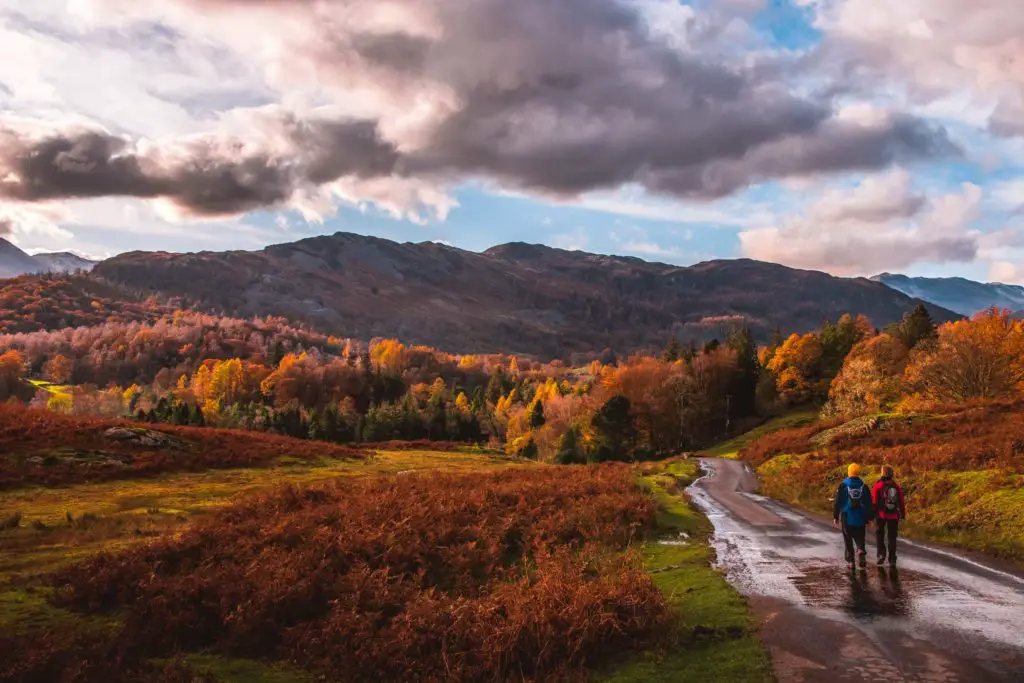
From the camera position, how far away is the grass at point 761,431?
91.6 metres

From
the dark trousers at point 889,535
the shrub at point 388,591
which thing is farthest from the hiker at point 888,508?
the shrub at point 388,591

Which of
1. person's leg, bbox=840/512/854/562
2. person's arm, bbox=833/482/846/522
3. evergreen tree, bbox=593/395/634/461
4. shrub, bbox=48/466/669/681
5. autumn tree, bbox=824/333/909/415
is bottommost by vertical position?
evergreen tree, bbox=593/395/634/461

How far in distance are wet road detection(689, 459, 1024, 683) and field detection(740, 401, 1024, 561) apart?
3089 millimetres

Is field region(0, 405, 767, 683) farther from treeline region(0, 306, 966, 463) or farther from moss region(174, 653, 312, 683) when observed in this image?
treeline region(0, 306, 966, 463)

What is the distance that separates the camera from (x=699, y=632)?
38.8 feet

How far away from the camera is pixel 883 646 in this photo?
10641mm

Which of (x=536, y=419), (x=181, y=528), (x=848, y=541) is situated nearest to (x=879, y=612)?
(x=848, y=541)

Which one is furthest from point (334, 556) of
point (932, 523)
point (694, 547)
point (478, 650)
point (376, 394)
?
point (376, 394)

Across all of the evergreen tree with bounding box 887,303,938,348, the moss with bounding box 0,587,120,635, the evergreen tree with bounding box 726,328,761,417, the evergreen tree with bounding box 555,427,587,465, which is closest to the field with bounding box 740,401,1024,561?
the moss with bounding box 0,587,120,635

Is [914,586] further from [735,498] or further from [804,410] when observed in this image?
[804,410]

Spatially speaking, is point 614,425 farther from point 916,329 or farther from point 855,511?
point 855,511

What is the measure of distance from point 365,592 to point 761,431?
3738 inches

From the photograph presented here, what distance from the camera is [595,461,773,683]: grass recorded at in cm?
1004

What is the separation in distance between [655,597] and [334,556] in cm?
878
